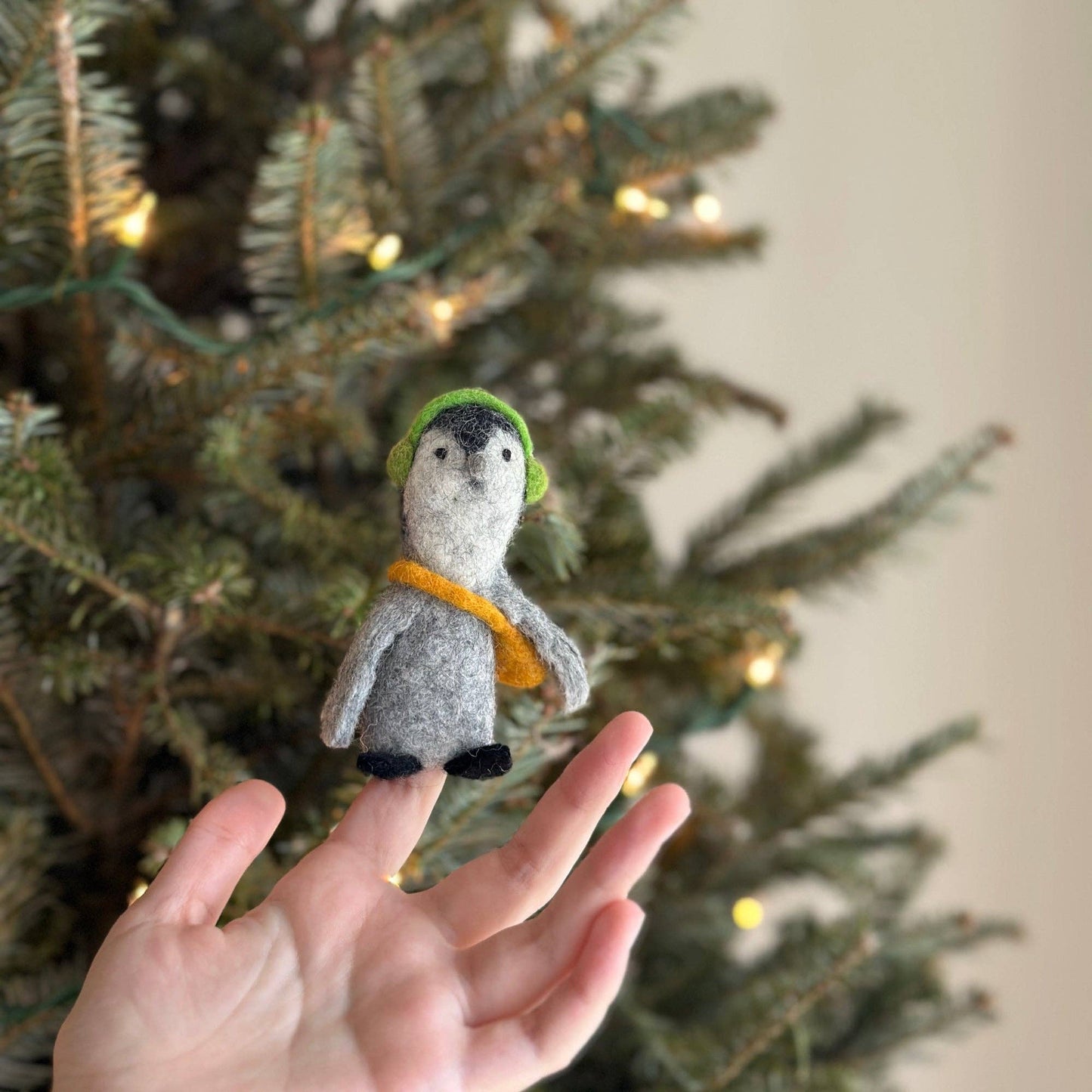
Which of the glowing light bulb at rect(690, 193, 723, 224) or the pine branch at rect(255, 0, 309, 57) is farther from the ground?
the pine branch at rect(255, 0, 309, 57)

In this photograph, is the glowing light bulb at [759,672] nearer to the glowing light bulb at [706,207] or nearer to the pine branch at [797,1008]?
the pine branch at [797,1008]

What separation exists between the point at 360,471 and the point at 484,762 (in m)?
0.34

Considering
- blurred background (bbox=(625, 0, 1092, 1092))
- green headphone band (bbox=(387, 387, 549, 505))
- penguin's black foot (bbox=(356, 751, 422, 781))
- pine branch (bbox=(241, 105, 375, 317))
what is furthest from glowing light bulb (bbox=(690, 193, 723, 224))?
blurred background (bbox=(625, 0, 1092, 1092))

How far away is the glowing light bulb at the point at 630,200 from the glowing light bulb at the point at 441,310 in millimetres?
141

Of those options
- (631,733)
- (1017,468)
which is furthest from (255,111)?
(1017,468)

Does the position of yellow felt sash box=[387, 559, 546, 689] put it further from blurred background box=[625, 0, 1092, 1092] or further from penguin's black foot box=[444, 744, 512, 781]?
blurred background box=[625, 0, 1092, 1092]

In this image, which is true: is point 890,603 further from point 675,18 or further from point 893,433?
point 675,18

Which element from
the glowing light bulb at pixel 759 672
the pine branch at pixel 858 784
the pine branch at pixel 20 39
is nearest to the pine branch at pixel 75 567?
the pine branch at pixel 20 39

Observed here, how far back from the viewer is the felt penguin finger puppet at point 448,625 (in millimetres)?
397

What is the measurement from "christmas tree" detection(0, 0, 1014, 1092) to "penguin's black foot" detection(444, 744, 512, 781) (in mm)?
55

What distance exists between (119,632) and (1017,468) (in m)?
1.10

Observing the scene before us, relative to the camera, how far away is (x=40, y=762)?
543 mm

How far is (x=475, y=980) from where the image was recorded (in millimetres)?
405

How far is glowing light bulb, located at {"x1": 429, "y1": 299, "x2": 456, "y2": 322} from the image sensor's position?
0.55 m
